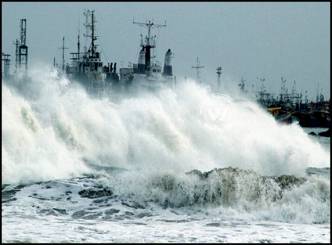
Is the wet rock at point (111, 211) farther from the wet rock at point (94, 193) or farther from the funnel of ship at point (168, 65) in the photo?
the funnel of ship at point (168, 65)

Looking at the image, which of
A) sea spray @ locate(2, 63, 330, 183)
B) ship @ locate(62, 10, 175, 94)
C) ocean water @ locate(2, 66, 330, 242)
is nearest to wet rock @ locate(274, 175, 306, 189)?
ocean water @ locate(2, 66, 330, 242)

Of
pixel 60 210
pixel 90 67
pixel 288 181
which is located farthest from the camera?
pixel 90 67

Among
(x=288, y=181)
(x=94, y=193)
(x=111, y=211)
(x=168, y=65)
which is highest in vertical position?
(x=168, y=65)

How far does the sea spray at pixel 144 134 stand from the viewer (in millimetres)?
23875

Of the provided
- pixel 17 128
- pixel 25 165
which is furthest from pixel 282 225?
pixel 17 128

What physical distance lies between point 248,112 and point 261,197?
1594 cm

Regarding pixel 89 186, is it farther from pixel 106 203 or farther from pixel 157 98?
pixel 157 98

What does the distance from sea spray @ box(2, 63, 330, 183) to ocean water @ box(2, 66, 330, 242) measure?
0.06 m

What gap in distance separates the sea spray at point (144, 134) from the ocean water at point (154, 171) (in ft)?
0.19

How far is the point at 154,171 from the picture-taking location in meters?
19.0

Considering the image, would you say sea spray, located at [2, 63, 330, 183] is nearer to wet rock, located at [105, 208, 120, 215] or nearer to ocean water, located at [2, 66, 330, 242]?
ocean water, located at [2, 66, 330, 242]

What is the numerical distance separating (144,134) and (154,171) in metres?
9.59

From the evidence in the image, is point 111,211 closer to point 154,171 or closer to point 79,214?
point 79,214

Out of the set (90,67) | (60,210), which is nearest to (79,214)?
(60,210)
